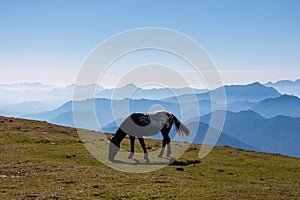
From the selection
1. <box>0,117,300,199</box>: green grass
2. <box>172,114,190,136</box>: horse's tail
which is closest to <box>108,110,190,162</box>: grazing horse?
<box>172,114,190,136</box>: horse's tail

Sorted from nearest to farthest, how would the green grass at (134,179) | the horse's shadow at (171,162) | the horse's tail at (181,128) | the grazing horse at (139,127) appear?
the green grass at (134,179) → the horse's shadow at (171,162) → the grazing horse at (139,127) → the horse's tail at (181,128)

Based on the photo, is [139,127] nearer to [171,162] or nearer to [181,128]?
[171,162]

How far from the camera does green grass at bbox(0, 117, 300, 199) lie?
62.4 ft

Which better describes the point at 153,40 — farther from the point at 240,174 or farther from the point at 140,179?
the point at 240,174

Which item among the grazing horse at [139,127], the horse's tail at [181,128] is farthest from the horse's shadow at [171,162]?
the horse's tail at [181,128]

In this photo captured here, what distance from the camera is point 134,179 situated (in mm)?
23125

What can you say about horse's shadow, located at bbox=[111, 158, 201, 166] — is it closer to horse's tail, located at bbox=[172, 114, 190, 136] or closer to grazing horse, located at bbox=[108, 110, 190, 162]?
grazing horse, located at bbox=[108, 110, 190, 162]

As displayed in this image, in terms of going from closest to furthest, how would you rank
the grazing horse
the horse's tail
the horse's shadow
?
the horse's shadow → the grazing horse → the horse's tail

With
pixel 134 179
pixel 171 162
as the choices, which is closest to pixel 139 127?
pixel 171 162

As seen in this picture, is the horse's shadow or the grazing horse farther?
the grazing horse

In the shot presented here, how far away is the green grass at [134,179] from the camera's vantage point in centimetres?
1902

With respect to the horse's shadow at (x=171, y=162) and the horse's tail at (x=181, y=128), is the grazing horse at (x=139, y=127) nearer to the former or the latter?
the horse's shadow at (x=171, y=162)

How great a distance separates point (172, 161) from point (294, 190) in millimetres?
12144

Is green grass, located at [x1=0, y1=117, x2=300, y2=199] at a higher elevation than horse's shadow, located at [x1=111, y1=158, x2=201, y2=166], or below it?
below
